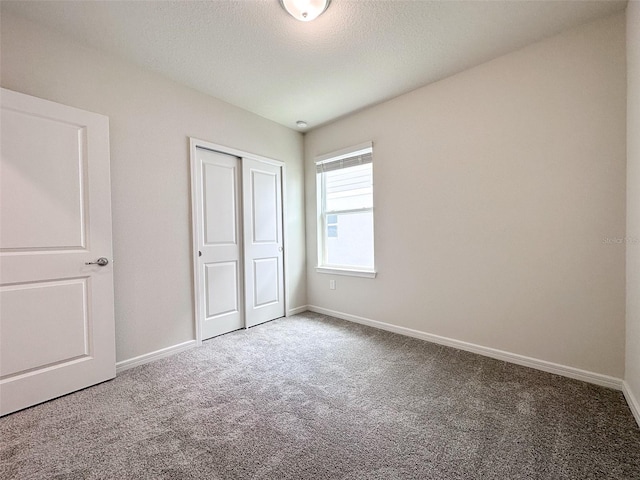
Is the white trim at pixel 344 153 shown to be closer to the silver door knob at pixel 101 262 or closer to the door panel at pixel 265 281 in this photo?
the door panel at pixel 265 281

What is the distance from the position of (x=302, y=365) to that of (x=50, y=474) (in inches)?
61.6

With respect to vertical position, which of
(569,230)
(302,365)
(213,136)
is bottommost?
(302,365)

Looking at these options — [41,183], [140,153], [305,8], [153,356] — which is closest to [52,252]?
[41,183]

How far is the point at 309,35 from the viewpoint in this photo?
6.93 feet

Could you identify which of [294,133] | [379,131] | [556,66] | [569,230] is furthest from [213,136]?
[569,230]

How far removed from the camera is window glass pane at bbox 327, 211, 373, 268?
3.47 meters

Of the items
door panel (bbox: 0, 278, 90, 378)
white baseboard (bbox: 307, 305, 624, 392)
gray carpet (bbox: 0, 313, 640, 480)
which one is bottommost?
gray carpet (bbox: 0, 313, 640, 480)

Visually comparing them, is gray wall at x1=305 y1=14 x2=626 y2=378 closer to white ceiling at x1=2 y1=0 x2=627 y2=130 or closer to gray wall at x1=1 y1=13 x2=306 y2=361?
white ceiling at x1=2 y1=0 x2=627 y2=130

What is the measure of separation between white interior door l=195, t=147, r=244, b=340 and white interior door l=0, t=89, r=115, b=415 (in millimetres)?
870

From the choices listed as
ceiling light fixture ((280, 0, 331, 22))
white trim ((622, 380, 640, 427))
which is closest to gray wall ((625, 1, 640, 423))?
white trim ((622, 380, 640, 427))

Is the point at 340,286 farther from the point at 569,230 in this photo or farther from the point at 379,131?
the point at 569,230

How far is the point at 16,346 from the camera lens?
5.96 feet

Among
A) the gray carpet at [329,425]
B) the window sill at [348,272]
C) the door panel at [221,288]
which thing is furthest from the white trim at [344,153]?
the gray carpet at [329,425]

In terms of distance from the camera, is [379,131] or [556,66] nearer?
[556,66]
